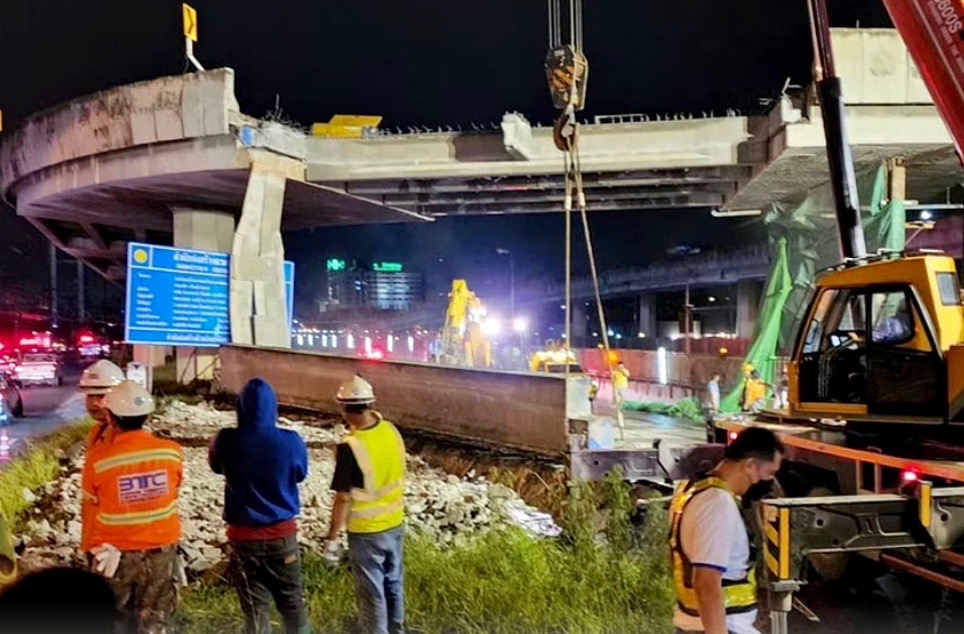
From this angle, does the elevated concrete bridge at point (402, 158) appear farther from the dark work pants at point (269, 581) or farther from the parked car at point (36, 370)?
the dark work pants at point (269, 581)

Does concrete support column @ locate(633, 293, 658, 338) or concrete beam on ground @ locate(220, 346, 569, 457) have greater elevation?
concrete support column @ locate(633, 293, 658, 338)

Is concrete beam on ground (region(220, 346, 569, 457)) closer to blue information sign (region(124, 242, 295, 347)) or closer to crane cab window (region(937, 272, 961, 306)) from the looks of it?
blue information sign (region(124, 242, 295, 347))

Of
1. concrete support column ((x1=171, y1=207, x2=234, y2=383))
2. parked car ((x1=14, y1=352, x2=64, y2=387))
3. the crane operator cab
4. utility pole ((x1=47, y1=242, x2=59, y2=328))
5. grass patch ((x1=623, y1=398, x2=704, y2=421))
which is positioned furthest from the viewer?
utility pole ((x1=47, y1=242, x2=59, y2=328))

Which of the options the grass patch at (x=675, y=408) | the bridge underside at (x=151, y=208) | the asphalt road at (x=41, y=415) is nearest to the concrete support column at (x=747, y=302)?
the grass patch at (x=675, y=408)

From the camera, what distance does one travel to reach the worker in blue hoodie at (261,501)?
14.6ft

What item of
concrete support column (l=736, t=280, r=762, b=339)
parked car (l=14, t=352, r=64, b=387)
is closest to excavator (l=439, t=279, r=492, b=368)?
parked car (l=14, t=352, r=64, b=387)

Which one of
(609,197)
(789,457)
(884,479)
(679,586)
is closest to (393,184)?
(609,197)

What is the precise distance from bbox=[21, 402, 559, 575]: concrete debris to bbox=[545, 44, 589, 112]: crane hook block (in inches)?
194

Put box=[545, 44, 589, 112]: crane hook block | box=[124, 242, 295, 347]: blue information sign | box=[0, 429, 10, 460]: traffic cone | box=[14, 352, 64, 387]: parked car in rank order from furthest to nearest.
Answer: box=[14, 352, 64, 387]: parked car < box=[124, 242, 295, 347]: blue information sign < box=[0, 429, 10, 460]: traffic cone < box=[545, 44, 589, 112]: crane hook block

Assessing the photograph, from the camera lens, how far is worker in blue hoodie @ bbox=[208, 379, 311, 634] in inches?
175

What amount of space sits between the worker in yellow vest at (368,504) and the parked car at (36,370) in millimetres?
24867

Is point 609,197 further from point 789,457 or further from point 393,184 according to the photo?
point 789,457

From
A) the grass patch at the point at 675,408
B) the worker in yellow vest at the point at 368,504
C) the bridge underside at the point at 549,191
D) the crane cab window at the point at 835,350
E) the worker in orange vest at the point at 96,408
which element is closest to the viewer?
the worker in orange vest at the point at 96,408

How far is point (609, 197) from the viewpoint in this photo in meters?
20.7
